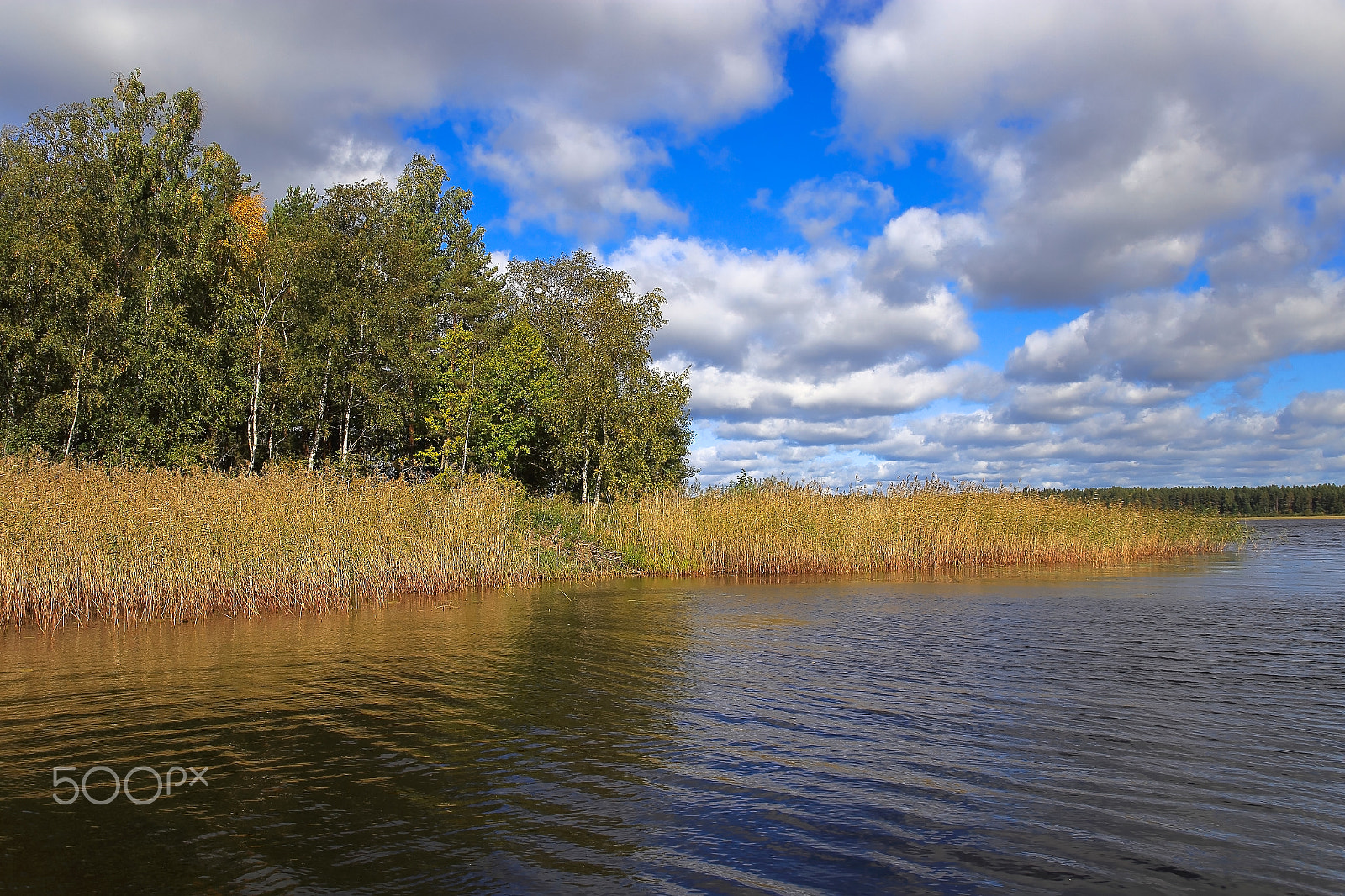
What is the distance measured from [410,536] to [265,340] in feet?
53.7

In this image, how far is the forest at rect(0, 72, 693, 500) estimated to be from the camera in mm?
24719

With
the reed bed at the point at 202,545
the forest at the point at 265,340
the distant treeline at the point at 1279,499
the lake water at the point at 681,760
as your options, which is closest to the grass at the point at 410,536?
the reed bed at the point at 202,545

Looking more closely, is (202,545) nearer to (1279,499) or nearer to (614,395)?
(614,395)

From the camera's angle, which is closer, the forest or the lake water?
the lake water

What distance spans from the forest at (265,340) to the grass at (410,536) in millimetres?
4314

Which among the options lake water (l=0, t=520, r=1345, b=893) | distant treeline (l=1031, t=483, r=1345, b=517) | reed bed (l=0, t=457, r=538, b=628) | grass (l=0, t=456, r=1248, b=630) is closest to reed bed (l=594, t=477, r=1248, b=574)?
grass (l=0, t=456, r=1248, b=630)

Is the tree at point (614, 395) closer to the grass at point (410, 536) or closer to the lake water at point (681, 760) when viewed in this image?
the grass at point (410, 536)

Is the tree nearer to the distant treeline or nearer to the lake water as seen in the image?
the lake water

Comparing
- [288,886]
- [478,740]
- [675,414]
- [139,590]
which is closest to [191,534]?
[139,590]

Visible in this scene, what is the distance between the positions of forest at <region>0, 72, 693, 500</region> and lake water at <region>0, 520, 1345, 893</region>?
42.7ft

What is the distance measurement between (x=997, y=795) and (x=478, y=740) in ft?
13.7

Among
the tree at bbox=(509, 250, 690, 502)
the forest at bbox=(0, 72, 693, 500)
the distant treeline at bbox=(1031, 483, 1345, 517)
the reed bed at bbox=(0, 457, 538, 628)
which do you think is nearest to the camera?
the reed bed at bbox=(0, 457, 538, 628)

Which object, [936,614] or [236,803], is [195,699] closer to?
[236,803]

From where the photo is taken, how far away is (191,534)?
45.0 ft
